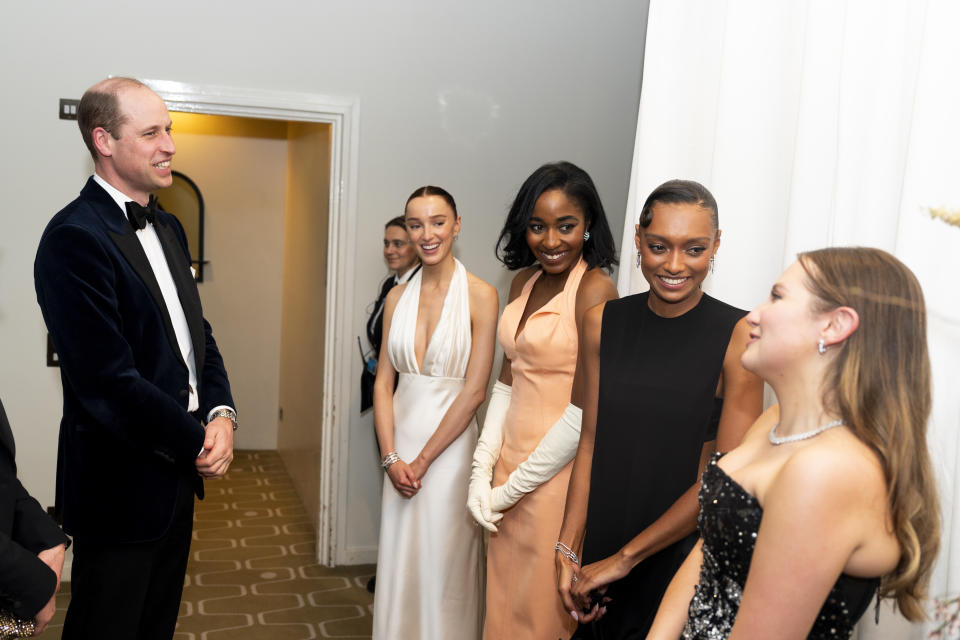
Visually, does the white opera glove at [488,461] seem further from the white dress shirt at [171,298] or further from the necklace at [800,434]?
the necklace at [800,434]

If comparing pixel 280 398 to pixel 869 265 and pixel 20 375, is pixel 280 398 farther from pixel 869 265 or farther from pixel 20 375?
pixel 869 265

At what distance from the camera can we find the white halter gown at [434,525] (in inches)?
119

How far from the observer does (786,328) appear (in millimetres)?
1356

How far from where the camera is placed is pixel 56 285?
2062 millimetres

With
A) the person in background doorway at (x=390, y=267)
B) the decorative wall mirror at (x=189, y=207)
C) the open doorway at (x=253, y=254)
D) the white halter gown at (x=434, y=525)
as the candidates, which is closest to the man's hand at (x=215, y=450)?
the white halter gown at (x=434, y=525)

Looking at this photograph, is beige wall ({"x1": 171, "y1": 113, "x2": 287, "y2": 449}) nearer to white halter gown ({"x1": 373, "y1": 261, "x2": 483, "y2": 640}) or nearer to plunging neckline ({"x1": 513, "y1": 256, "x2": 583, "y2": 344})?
white halter gown ({"x1": 373, "y1": 261, "x2": 483, "y2": 640})

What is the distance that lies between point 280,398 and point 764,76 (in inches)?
221

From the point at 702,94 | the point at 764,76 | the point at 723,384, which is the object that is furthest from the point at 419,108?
the point at 723,384

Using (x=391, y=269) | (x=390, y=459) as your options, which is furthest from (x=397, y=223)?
(x=390, y=459)

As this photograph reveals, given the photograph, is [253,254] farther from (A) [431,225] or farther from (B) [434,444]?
(B) [434,444]

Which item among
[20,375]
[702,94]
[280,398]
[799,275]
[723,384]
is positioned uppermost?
[702,94]

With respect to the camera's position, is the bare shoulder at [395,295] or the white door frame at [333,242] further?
the white door frame at [333,242]

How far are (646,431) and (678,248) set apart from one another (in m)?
0.43

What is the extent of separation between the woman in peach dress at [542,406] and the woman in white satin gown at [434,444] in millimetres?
391
